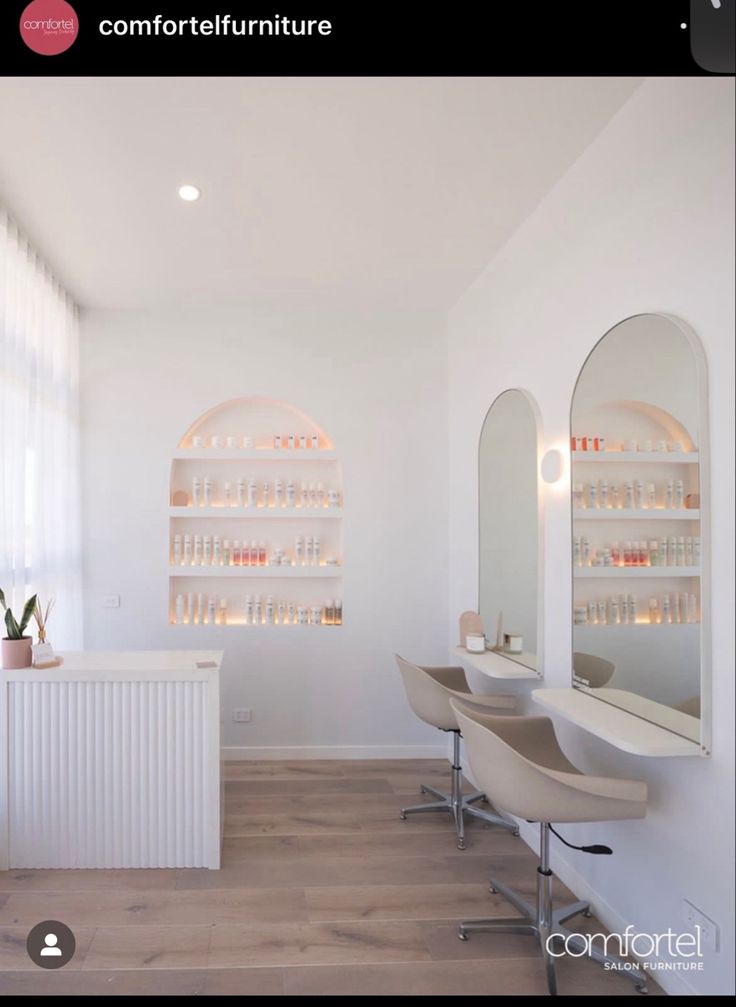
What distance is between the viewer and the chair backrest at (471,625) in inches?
158

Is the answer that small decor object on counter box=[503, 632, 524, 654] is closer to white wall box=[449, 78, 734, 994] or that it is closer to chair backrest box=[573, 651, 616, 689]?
white wall box=[449, 78, 734, 994]

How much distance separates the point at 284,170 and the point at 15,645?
7.81ft

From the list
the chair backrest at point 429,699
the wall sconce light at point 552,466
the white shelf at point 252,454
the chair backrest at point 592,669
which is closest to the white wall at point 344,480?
the white shelf at point 252,454

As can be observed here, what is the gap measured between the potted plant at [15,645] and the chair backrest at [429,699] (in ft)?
6.01

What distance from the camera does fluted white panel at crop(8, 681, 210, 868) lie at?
317cm

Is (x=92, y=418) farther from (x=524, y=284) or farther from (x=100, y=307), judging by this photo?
(x=524, y=284)

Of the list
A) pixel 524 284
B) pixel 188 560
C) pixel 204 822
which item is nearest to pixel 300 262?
pixel 524 284

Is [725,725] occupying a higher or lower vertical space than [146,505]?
lower

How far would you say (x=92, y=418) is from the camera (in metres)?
4.79

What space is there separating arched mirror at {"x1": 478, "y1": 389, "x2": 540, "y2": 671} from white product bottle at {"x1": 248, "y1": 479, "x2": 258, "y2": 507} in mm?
1592

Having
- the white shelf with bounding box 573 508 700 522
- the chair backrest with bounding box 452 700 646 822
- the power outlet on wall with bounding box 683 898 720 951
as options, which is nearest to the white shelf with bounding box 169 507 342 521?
the white shelf with bounding box 573 508 700 522

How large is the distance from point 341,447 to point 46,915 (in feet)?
10.2
